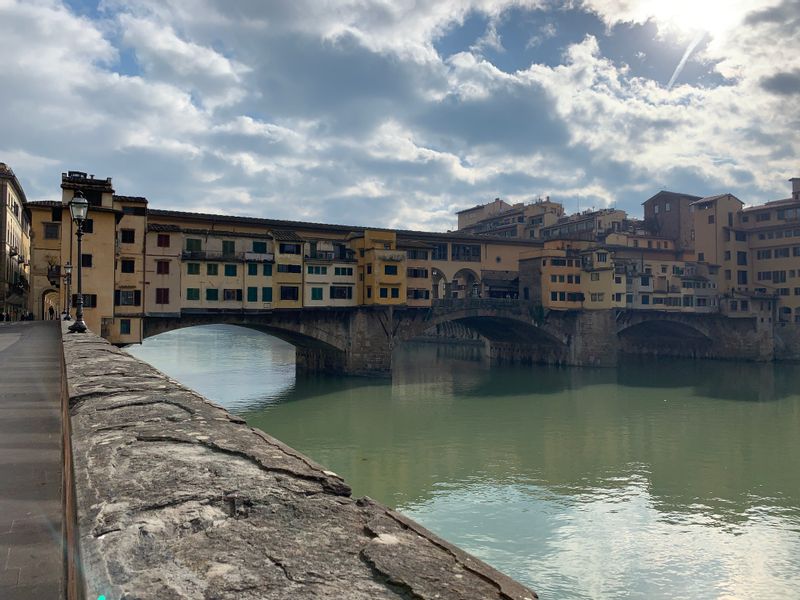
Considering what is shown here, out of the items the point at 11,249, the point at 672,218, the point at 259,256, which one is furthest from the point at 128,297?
the point at 672,218

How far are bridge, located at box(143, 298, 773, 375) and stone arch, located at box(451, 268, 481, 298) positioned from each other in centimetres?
357

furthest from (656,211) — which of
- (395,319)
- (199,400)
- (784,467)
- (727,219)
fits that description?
(199,400)

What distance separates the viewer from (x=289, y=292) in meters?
46.2

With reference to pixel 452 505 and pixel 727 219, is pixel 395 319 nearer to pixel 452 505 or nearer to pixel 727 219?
pixel 452 505

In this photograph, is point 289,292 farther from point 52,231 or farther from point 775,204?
point 775,204

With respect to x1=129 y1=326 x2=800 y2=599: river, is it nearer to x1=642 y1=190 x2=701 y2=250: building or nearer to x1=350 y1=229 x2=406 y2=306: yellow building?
x1=350 y1=229 x2=406 y2=306: yellow building

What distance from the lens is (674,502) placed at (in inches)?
782

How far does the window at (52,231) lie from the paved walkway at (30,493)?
1307 inches

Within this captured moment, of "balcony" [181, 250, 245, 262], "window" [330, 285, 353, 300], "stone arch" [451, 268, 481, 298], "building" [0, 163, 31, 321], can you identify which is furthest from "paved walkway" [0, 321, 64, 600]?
"stone arch" [451, 268, 481, 298]

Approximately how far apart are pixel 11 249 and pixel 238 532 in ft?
200

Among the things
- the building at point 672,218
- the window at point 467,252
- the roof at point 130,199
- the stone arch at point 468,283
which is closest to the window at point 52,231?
the roof at point 130,199

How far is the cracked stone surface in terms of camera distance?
2.17 m

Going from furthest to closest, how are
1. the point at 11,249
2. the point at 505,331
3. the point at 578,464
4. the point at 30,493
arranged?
the point at 505,331 < the point at 11,249 < the point at 578,464 < the point at 30,493

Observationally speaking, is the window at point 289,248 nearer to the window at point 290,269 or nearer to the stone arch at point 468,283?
the window at point 290,269
